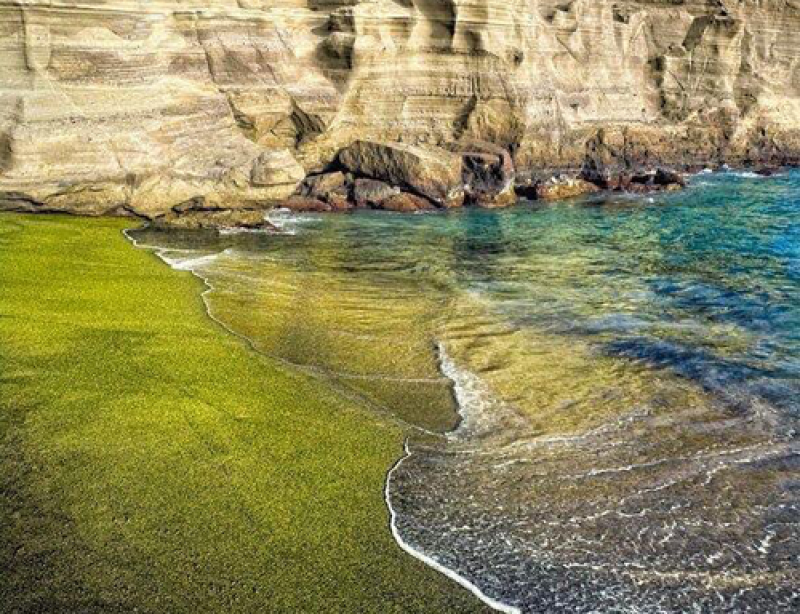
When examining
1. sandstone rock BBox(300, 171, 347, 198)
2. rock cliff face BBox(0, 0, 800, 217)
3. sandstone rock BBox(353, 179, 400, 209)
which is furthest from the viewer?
sandstone rock BBox(300, 171, 347, 198)

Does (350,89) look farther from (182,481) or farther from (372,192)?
(182,481)

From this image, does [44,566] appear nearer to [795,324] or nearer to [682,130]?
[795,324]

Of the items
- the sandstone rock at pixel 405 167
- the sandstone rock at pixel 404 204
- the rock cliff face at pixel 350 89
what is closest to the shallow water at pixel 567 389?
the rock cliff face at pixel 350 89

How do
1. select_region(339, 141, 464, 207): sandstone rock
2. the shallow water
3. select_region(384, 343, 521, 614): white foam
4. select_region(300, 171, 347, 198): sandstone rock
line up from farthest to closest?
select_region(339, 141, 464, 207): sandstone rock, select_region(300, 171, 347, 198): sandstone rock, the shallow water, select_region(384, 343, 521, 614): white foam

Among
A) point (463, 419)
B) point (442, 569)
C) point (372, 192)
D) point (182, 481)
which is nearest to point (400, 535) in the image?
point (442, 569)

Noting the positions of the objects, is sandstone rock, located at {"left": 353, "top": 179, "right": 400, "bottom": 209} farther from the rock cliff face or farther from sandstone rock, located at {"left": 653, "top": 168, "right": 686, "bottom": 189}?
sandstone rock, located at {"left": 653, "top": 168, "right": 686, "bottom": 189}

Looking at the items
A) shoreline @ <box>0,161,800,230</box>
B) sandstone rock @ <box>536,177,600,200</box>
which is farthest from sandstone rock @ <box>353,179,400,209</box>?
sandstone rock @ <box>536,177,600,200</box>

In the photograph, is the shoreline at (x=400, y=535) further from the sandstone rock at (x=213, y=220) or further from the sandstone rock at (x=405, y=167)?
the sandstone rock at (x=405, y=167)
